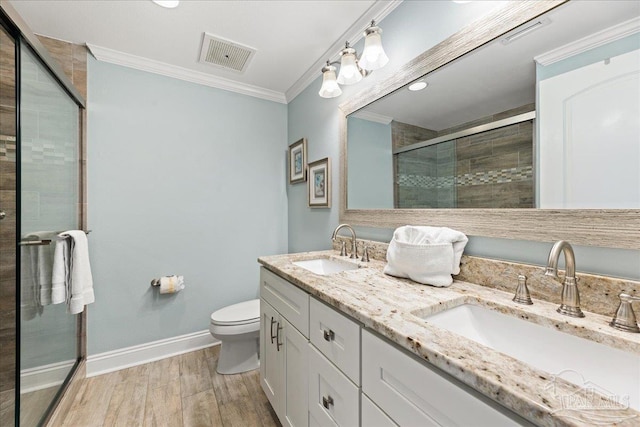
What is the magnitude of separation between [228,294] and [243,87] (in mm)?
1861

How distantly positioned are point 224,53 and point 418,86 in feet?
4.74

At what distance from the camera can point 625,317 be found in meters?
0.64

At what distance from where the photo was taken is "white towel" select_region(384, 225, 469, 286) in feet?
3.35

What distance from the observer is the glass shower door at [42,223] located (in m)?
1.25

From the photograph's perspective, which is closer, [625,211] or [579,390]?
[579,390]

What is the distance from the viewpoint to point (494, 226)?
993 mm

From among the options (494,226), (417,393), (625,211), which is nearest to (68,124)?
(417,393)

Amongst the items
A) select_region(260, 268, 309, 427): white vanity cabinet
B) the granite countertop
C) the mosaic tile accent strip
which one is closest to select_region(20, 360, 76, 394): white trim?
select_region(260, 268, 309, 427): white vanity cabinet

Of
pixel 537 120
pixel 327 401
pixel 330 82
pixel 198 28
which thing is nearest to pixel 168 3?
pixel 198 28

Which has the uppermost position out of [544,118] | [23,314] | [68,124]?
[68,124]

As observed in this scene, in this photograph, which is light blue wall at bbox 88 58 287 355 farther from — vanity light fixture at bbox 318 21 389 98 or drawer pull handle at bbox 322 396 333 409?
drawer pull handle at bbox 322 396 333 409

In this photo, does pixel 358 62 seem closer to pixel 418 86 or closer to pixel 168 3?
pixel 418 86

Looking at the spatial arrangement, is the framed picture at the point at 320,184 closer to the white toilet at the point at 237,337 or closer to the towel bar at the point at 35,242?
the white toilet at the point at 237,337

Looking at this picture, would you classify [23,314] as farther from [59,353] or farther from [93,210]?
[93,210]
